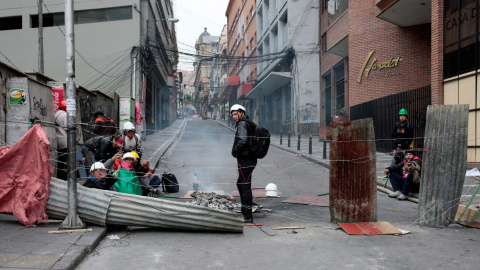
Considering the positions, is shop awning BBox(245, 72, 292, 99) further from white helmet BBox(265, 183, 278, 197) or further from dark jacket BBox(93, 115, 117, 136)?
white helmet BBox(265, 183, 278, 197)

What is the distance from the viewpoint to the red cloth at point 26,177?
15.4 feet

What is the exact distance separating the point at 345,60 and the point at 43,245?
63.6 ft

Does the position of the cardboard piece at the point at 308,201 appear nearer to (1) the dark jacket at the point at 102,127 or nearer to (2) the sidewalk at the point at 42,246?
(2) the sidewalk at the point at 42,246

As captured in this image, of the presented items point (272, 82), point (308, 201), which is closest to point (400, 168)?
point (308, 201)

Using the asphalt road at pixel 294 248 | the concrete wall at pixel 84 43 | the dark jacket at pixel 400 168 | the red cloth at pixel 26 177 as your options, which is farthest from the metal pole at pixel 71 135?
the concrete wall at pixel 84 43

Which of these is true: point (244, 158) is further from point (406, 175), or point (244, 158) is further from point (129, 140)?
point (406, 175)

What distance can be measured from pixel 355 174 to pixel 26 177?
13.9 ft

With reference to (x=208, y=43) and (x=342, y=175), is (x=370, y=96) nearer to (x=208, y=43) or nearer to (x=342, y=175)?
(x=342, y=175)

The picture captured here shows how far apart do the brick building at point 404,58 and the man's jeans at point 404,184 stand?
11.8 ft

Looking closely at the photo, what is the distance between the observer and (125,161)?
688cm

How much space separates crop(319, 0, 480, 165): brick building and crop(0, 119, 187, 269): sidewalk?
373 inches

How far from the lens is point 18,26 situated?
23297mm

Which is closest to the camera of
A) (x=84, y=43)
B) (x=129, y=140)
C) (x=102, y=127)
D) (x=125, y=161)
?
(x=125, y=161)

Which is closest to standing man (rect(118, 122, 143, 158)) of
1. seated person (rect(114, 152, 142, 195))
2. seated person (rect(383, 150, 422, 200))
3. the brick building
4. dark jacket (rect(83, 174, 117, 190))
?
seated person (rect(114, 152, 142, 195))
